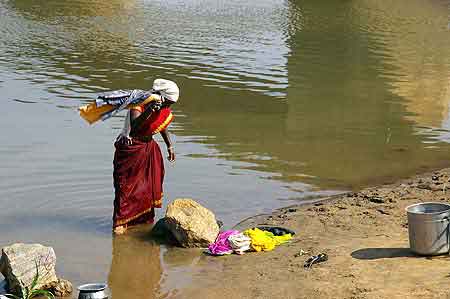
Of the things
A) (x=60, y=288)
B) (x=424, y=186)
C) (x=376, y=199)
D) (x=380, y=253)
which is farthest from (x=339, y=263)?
(x=424, y=186)

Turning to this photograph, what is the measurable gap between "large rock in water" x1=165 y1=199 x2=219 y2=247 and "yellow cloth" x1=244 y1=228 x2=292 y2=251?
336mm

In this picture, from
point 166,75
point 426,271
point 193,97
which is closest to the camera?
point 426,271

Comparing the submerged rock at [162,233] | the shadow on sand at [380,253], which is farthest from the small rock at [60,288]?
the shadow on sand at [380,253]

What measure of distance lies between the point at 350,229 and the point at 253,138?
4.29 meters

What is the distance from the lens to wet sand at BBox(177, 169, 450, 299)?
668 centimetres

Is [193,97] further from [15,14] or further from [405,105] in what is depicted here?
[15,14]

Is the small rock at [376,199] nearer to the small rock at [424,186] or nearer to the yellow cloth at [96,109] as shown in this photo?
the small rock at [424,186]

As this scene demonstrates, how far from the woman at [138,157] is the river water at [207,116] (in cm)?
25

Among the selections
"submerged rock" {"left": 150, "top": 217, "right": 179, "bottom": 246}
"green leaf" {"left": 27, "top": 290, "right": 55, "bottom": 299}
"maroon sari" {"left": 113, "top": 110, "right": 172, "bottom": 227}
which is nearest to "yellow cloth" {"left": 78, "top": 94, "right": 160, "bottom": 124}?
"maroon sari" {"left": 113, "top": 110, "right": 172, "bottom": 227}

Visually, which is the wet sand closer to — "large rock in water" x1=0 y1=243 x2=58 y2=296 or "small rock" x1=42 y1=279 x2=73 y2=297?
"small rock" x1=42 y1=279 x2=73 y2=297

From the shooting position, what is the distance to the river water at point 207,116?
8.98 metres

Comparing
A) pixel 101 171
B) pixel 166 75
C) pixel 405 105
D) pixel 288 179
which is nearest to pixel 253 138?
pixel 288 179

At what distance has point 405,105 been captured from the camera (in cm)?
1535

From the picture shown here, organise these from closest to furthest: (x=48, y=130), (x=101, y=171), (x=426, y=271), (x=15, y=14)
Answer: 1. (x=426, y=271)
2. (x=101, y=171)
3. (x=48, y=130)
4. (x=15, y=14)
